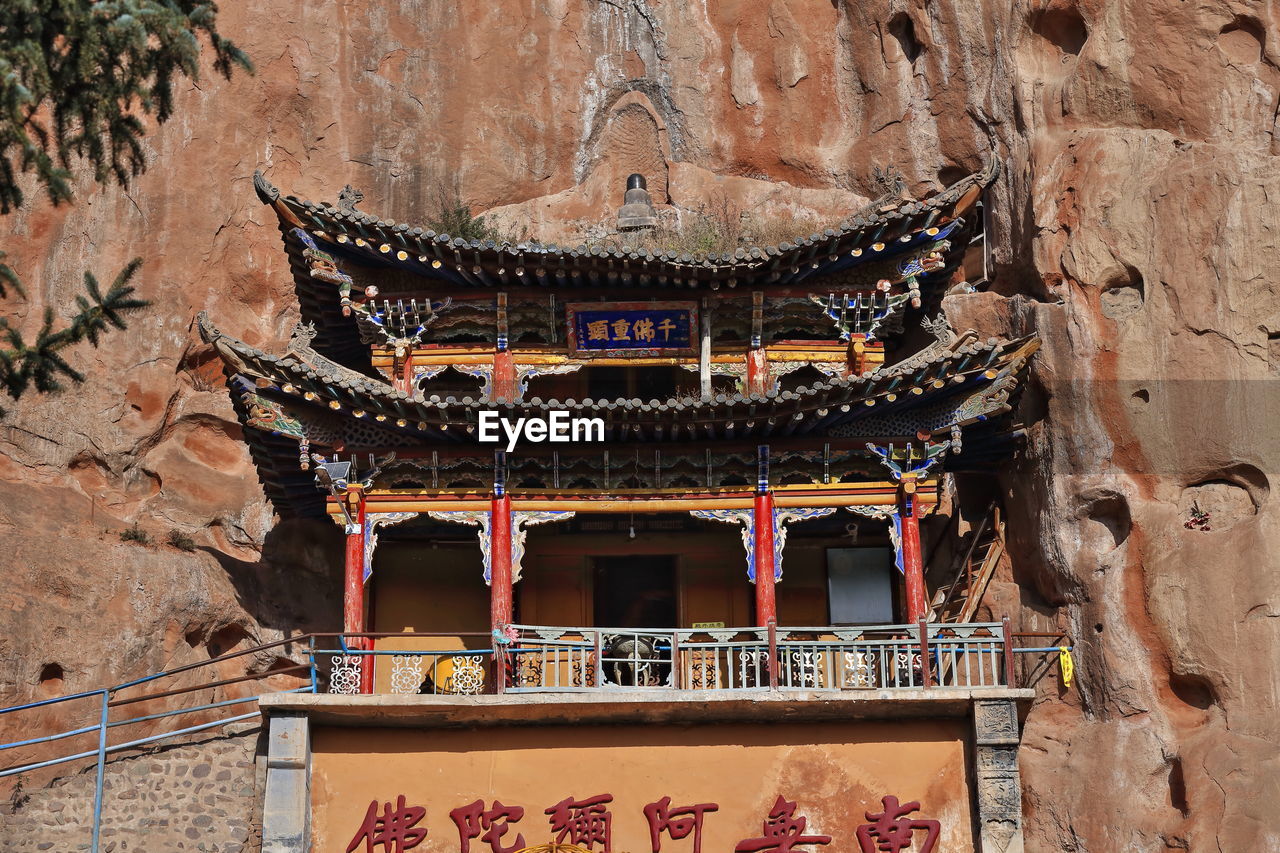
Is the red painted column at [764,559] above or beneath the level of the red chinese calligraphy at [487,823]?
above

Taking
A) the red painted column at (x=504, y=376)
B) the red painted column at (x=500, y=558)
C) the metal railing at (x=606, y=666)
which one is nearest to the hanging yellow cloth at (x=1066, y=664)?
the metal railing at (x=606, y=666)

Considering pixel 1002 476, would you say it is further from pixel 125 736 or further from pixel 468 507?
pixel 125 736

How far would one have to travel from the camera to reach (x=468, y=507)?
17797 mm

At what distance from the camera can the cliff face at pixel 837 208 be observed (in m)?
18.1

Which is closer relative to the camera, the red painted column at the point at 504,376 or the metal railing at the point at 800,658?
the metal railing at the point at 800,658

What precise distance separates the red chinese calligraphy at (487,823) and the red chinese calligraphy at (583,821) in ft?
1.23

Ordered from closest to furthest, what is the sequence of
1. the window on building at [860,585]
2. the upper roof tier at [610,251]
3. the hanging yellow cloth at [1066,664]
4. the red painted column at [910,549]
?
the hanging yellow cloth at [1066,664], the red painted column at [910,549], the upper roof tier at [610,251], the window on building at [860,585]

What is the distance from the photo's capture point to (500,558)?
1745cm

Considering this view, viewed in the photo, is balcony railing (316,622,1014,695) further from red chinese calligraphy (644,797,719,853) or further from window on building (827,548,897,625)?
red chinese calligraphy (644,797,719,853)

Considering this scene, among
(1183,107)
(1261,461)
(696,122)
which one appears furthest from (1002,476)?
(696,122)

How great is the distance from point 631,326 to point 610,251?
1367 millimetres

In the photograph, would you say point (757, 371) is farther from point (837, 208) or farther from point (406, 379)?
point (837, 208)

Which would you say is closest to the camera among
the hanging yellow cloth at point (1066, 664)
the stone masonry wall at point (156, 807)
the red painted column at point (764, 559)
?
the stone masonry wall at point (156, 807)

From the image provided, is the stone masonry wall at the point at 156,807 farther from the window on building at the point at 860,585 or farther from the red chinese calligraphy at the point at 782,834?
the window on building at the point at 860,585
